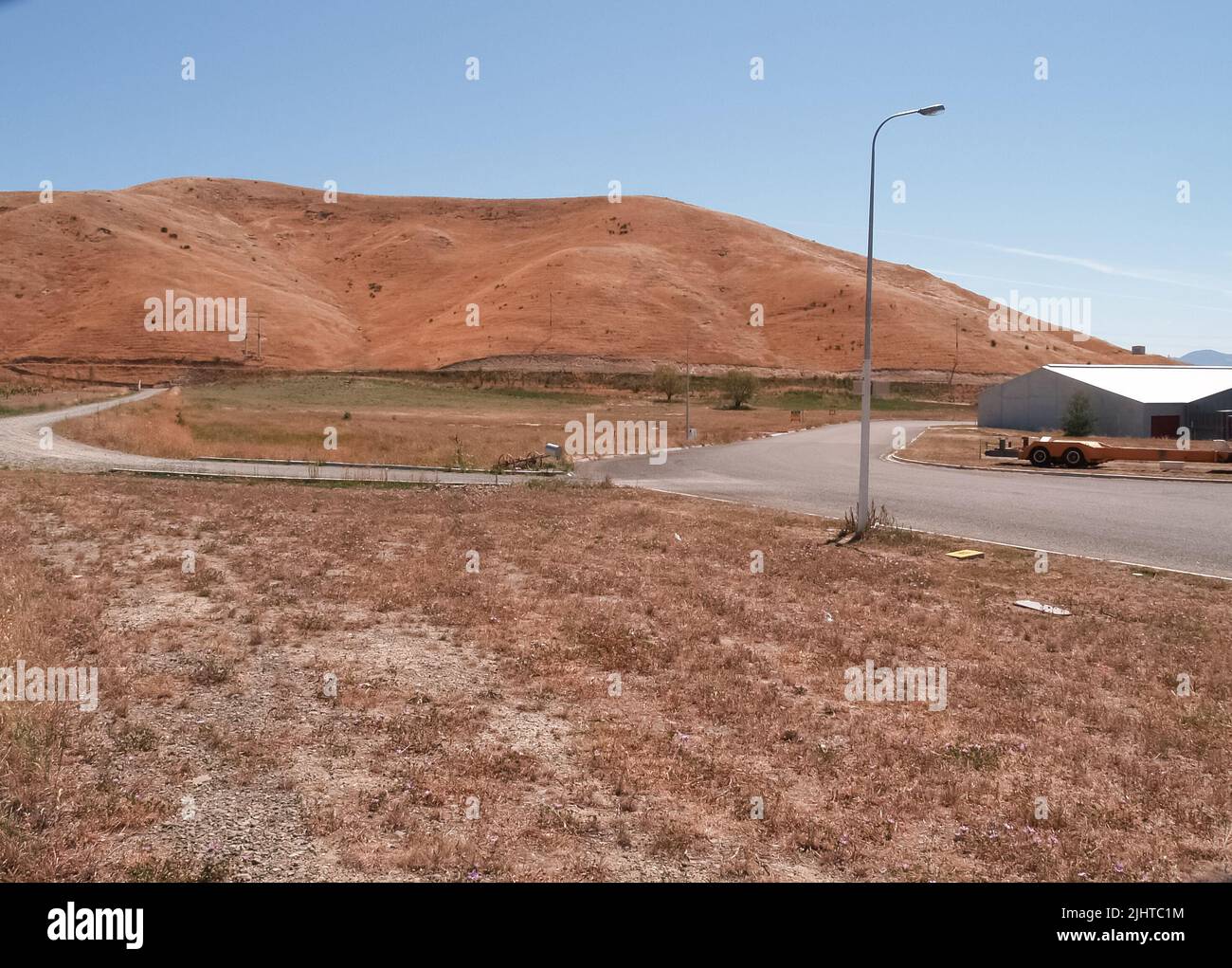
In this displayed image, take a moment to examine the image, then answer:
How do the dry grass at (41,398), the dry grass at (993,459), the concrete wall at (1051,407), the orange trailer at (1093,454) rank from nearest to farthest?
the dry grass at (993,459) → the orange trailer at (1093,454) → the concrete wall at (1051,407) → the dry grass at (41,398)

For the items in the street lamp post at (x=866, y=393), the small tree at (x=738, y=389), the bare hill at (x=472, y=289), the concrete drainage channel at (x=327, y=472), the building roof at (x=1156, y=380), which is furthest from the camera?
the bare hill at (x=472, y=289)

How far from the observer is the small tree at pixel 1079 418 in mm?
46531

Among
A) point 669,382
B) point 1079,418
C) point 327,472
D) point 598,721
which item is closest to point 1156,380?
point 1079,418

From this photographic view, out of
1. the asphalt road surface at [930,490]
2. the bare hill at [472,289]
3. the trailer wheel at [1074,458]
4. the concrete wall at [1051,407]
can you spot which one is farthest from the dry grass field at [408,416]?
the bare hill at [472,289]

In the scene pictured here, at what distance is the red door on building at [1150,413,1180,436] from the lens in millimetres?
46438

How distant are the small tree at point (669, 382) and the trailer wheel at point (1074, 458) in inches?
2187

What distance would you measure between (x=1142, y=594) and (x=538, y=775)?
9468mm

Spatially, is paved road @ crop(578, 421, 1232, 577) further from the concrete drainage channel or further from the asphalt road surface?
the concrete drainage channel

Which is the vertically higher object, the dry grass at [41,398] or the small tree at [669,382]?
the small tree at [669,382]

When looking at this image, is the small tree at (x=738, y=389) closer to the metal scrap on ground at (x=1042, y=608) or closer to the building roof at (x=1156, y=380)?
the building roof at (x=1156, y=380)

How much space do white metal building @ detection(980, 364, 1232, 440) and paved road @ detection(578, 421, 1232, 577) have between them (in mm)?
21202

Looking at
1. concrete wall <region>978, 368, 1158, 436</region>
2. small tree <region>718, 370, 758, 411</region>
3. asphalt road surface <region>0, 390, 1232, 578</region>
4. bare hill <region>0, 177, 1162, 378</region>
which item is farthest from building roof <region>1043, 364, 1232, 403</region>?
bare hill <region>0, 177, 1162, 378</region>

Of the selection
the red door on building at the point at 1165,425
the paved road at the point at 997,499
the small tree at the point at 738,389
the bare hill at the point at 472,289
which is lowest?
the paved road at the point at 997,499
